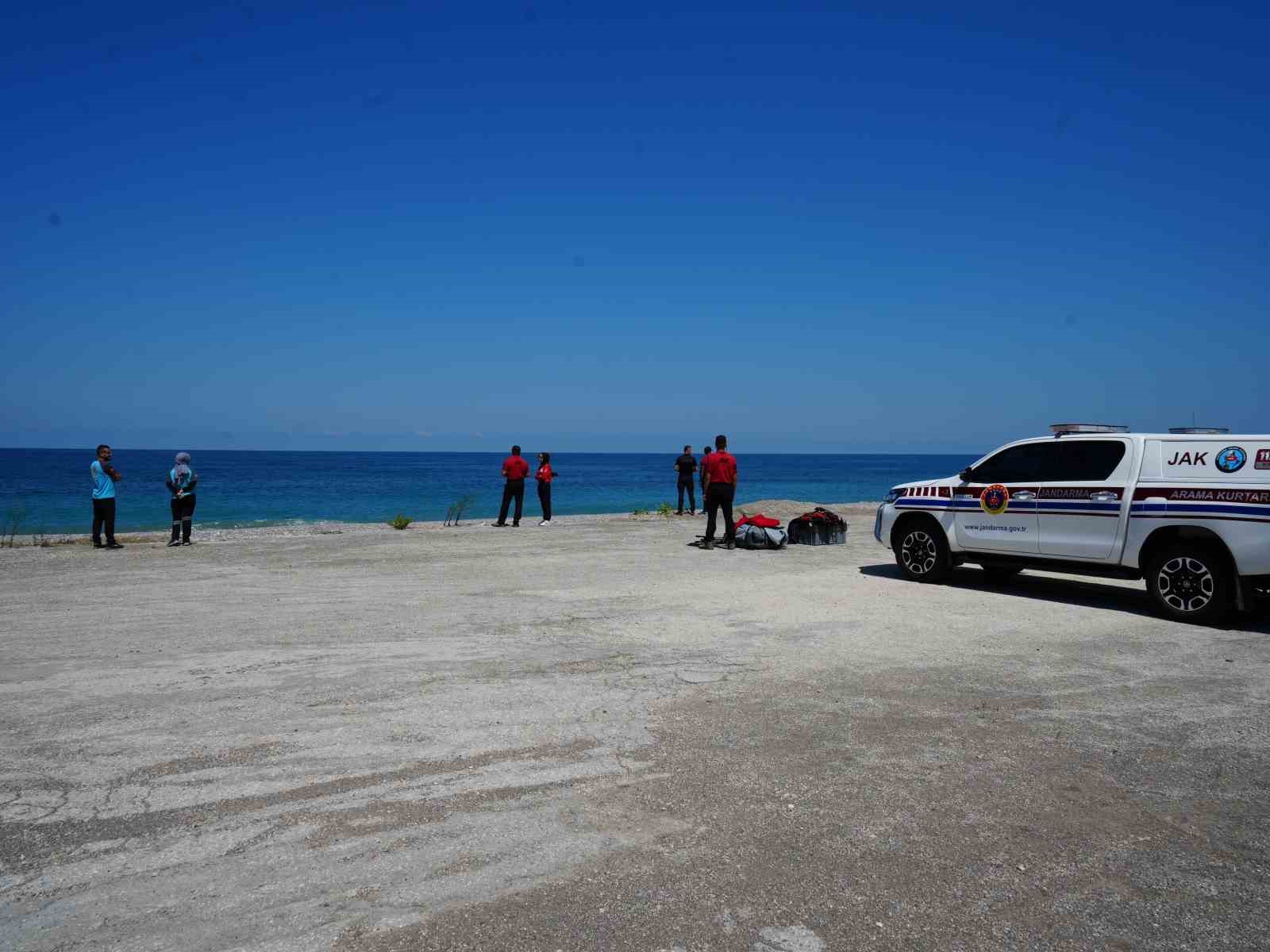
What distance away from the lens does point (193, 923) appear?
10.4ft

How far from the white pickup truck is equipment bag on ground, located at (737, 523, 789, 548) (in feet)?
13.4

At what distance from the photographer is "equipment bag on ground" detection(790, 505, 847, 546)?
17031 millimetres

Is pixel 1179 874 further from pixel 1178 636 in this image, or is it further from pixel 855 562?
pixel 855 562

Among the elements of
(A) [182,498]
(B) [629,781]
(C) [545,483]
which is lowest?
(B) [629,781]

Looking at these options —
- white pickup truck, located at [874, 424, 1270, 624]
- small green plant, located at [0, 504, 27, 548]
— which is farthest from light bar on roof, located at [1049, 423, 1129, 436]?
small green plant, located at [0, 504, 27, 548]

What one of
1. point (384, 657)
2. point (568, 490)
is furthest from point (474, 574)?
point (568, 490)

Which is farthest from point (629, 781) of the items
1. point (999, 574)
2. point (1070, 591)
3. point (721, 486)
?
point (721, 486)

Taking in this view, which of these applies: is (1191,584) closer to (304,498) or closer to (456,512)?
(456,512)

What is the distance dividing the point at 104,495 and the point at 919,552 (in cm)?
1464

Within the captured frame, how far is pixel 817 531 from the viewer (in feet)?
55.9

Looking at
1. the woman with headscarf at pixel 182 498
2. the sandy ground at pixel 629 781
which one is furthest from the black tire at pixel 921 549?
the woman with headscarf at pixel 182 498

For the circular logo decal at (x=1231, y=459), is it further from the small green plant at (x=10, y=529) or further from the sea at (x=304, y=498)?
the sea at (x=304, y=498)

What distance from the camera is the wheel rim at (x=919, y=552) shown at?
39.0 ft

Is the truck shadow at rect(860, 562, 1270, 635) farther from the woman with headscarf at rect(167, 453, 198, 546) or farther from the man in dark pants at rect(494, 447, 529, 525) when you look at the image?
the woman with headscarf at rect(167, 453, 198, 546)
